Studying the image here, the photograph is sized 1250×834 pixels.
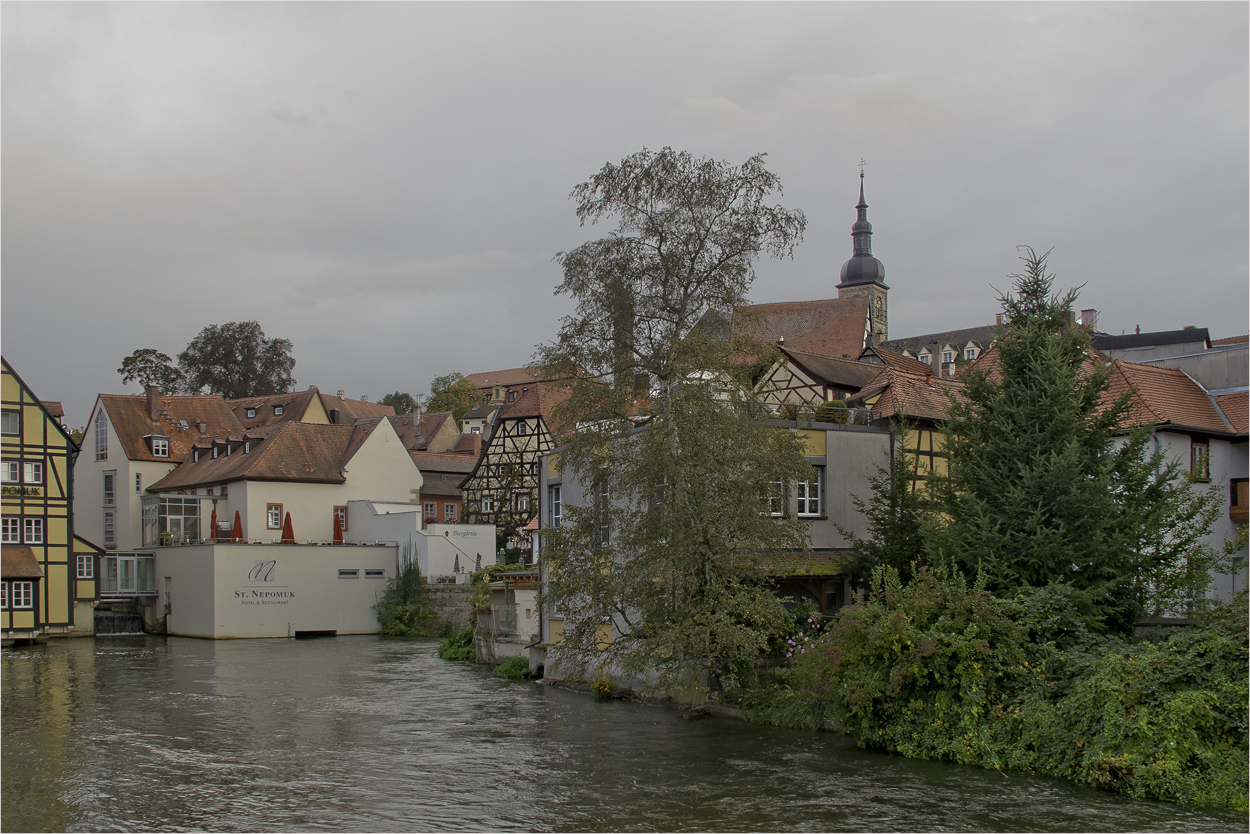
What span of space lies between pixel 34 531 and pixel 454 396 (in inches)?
1736

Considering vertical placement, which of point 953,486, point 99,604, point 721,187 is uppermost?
point 721,187

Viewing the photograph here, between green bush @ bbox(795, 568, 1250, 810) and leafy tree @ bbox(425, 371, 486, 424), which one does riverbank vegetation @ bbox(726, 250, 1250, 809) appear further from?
leafy tree @ bbox(425, 371, 486, 424)

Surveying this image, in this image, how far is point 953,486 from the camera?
59.7 feet

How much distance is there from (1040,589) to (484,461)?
1667 inches

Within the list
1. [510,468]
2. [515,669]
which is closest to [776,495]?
[515,669]

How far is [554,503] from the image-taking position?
92.3ft

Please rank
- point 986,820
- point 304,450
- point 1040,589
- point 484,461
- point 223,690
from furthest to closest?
point 484,461 → point 304,450 → point 223,690 → point 1040,589 → point 986,820

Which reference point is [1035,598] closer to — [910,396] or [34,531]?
[910,396]

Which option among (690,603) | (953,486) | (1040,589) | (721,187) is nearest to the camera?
(1040,589)

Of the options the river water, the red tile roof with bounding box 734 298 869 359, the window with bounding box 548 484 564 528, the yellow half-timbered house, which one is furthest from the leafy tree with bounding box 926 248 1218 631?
the red tile roof with bounding box 734 298 869 359

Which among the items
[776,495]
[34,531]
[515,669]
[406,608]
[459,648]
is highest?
[776,495]

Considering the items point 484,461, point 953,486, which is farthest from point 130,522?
point 953,486

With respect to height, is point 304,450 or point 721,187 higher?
point 721,187

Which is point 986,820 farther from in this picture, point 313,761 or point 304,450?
point 304,450
